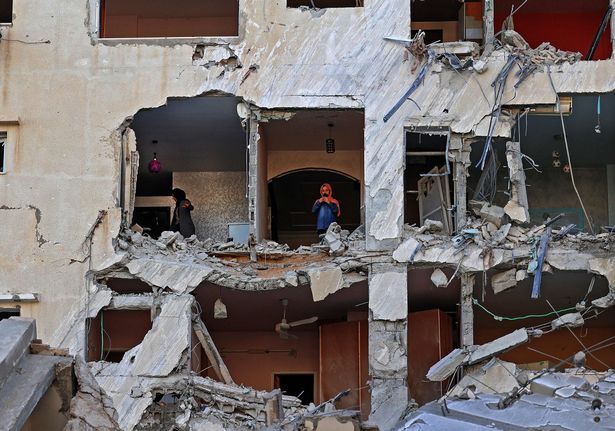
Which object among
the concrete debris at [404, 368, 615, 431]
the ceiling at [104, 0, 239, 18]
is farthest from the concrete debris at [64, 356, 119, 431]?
the ceiling at [104, 0, 239, 18]

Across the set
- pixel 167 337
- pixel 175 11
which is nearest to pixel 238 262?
pixel 167 337

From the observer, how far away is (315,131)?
91.5 feet

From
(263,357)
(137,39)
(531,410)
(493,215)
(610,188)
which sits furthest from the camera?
(610,188)

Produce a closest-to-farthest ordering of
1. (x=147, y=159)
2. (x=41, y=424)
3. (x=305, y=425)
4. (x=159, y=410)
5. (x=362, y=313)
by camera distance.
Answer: (x=41, y=424)
(x=305, y=425)
(x=159, y=410)
(x=362, y=313)
(x=147, y=159)

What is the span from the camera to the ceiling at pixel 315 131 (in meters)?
26.5

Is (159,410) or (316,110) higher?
(316,110)

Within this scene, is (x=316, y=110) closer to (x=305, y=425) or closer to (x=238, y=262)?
(x=238, y=262)

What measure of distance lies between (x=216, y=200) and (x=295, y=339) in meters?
4.27

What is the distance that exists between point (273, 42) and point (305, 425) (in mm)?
10190

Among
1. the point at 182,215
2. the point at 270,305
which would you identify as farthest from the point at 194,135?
the point at 270,305

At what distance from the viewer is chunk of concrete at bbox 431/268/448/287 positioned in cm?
2430

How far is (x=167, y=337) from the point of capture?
941 inches

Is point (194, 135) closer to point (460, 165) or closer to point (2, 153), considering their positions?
point (2, 153)

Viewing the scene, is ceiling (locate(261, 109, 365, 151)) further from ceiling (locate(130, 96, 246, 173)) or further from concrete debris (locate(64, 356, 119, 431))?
concrete debris (locate(64, 356, 119, 431))
